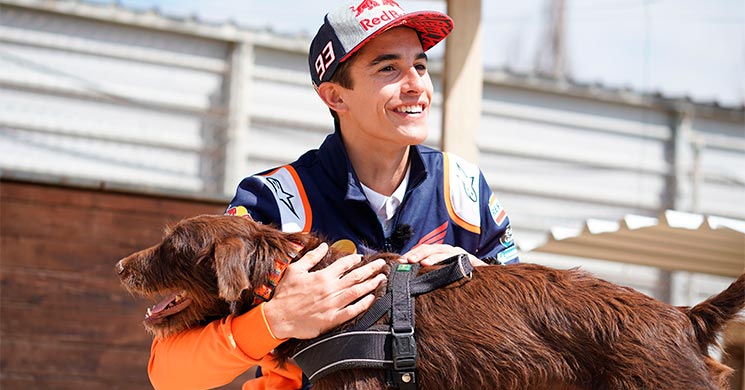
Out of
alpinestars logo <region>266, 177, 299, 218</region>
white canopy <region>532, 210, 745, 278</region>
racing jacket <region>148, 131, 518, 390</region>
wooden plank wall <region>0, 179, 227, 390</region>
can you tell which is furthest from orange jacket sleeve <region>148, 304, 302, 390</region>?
wooden plank wall <region>0, 179, 227, 390</region>

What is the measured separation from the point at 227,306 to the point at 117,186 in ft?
13.6

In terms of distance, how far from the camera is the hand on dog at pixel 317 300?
2652 millimetres

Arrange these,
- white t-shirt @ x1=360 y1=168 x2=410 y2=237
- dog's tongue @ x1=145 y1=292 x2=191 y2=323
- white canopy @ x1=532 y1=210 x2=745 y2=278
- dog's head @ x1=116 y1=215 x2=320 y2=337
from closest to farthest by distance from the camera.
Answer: dog's head @ x1=116 y1=215 x2=320 y2=337 → dog's tongue @ x1=145 y1=292 x2=191 y2=323 → white t-shirt @ x1=360 y1=168 x2=410 y2=237 → white canopy @ x1=532 y1=210 x2=745 y2=278

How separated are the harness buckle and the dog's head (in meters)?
0.47

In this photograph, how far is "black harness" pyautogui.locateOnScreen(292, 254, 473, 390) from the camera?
8.37 ft

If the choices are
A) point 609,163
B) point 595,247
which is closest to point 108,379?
point 595,247

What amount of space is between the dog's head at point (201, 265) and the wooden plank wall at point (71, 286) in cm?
373

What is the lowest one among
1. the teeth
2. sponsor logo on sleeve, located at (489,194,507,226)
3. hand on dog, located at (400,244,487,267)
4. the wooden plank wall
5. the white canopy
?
the wooden plank wall

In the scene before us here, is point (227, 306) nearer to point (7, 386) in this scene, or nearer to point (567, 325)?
point (567, 325)

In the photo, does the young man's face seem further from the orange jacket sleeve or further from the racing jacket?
the orange jacket sleeve

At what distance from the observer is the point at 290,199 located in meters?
3.15

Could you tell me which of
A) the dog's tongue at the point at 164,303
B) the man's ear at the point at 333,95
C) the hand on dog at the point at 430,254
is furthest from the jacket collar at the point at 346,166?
the dog's tongue at the point at 164,303

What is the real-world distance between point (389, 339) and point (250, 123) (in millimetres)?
8422

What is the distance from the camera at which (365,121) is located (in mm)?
3178
